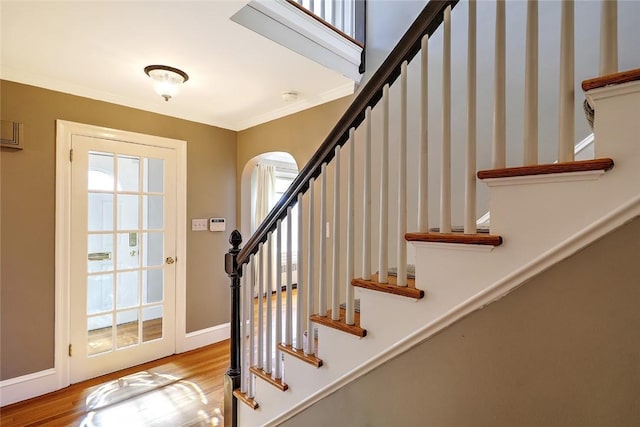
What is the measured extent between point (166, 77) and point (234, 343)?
→ 6.21 feet

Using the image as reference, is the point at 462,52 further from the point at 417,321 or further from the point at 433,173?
the point at 417,321

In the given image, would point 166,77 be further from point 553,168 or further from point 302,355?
point 553,168

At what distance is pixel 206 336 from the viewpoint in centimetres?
324

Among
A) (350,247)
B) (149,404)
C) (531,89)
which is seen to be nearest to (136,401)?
(149,404)

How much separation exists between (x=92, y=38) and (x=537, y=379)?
2.58 meters

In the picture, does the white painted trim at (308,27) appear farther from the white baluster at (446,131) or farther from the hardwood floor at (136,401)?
the hardwood floor at (136,401)

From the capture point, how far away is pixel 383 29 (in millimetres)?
2398

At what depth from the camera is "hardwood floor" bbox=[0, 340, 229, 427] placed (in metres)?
2.03

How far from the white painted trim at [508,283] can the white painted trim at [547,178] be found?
9 centimetres

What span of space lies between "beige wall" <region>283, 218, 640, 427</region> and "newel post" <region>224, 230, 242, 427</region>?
3.74ft

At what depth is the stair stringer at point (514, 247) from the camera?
65 cm

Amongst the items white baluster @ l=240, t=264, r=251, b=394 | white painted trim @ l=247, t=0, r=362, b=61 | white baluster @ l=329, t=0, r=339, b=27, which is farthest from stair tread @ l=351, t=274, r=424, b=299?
white baluster @ l=329, t=0, r=339, b=27

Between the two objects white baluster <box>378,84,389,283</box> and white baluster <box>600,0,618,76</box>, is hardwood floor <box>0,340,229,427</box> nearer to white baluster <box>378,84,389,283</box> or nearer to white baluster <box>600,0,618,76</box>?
white baluster <box>378,84,389,283</box>

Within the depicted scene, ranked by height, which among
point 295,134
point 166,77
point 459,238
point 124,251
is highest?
point 166,77
